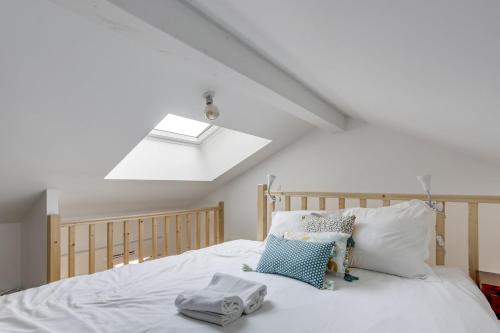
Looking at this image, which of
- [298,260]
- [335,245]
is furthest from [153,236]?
[335,245]

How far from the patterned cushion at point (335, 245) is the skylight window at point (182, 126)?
170 centimetres

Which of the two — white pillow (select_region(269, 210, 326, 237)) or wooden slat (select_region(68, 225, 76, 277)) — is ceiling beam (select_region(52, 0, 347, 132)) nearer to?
white pillow (select_region(269, 210, 326, 237))

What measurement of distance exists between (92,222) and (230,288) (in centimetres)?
165

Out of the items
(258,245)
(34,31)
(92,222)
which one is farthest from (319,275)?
(92,222)

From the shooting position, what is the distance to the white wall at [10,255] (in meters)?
2.43

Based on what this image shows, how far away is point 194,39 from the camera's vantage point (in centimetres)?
120

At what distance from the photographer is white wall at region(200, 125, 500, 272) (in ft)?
7.77

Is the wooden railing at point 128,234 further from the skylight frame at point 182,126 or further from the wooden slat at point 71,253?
the skylight frame at point 182,126

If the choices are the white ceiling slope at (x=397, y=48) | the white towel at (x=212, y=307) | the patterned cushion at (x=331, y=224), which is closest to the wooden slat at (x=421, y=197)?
the white ceiling slope at (x=397, y=48)

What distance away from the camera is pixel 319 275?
5.05 ft

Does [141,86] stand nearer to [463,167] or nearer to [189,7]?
[189,7]

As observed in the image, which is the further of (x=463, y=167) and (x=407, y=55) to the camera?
(x=463, y=167)

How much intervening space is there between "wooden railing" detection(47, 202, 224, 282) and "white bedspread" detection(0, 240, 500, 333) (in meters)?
0.78

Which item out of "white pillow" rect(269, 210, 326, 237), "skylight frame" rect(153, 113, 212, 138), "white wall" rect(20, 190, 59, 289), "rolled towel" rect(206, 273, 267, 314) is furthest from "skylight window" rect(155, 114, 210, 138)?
"rolled towel" rect(206, 273, 267, 314)
